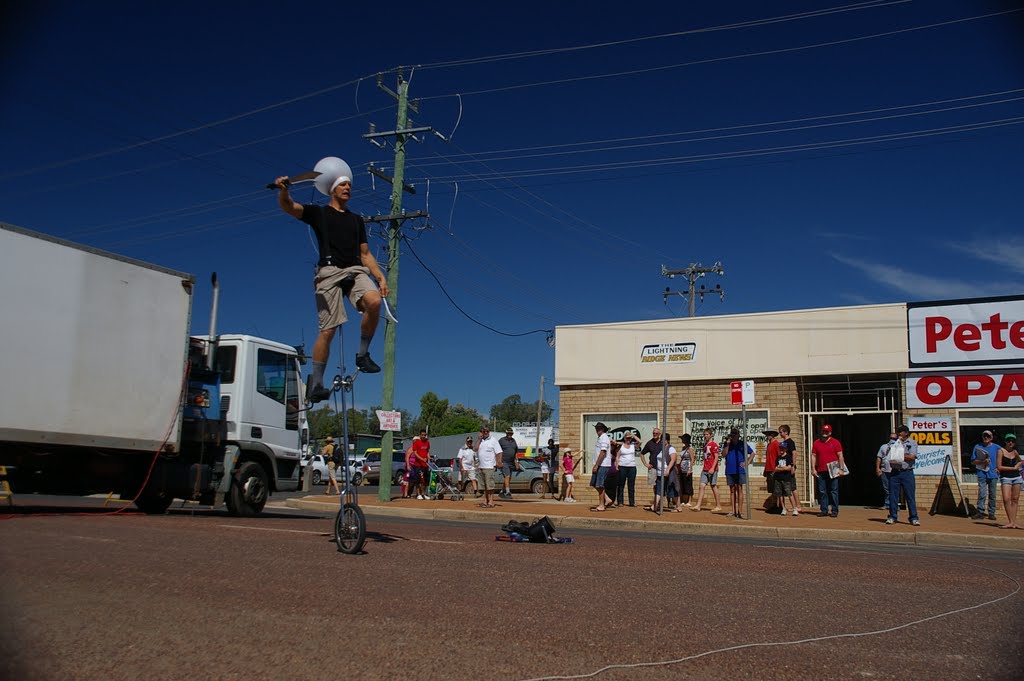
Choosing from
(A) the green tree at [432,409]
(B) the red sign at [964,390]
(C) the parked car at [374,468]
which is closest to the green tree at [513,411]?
(A) the green tree at [432,409]

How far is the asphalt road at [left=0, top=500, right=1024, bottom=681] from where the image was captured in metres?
3.36

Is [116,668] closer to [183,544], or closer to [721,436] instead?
[183,544]

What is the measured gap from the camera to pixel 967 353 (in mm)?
19125

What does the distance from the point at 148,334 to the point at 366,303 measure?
20.4 feet

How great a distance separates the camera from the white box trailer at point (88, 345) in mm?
9969

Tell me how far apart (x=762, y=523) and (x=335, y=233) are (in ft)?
35.0

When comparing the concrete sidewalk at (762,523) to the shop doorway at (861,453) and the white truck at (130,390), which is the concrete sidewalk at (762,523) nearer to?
the white truck at (130,390)

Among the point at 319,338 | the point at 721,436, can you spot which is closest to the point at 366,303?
the point at 319,338

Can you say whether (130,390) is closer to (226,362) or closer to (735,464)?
(226,362)

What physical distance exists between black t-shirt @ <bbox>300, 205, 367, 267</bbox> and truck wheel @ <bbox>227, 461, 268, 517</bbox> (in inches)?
292

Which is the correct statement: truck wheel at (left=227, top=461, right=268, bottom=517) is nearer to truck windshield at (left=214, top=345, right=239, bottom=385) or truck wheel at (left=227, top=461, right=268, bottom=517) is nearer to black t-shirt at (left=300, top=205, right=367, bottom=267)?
truck windshield at (left=214, top=345, right=239, bottom=385)

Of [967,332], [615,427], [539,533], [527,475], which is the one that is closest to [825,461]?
[967,332]

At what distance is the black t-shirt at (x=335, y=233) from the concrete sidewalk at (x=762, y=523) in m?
7.69

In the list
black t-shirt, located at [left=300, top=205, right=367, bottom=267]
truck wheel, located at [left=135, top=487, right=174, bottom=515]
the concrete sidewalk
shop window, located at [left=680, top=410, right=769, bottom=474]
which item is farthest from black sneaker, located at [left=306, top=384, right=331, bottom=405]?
shop window, located at [left=680, top=410, right=769, bottom=474]
